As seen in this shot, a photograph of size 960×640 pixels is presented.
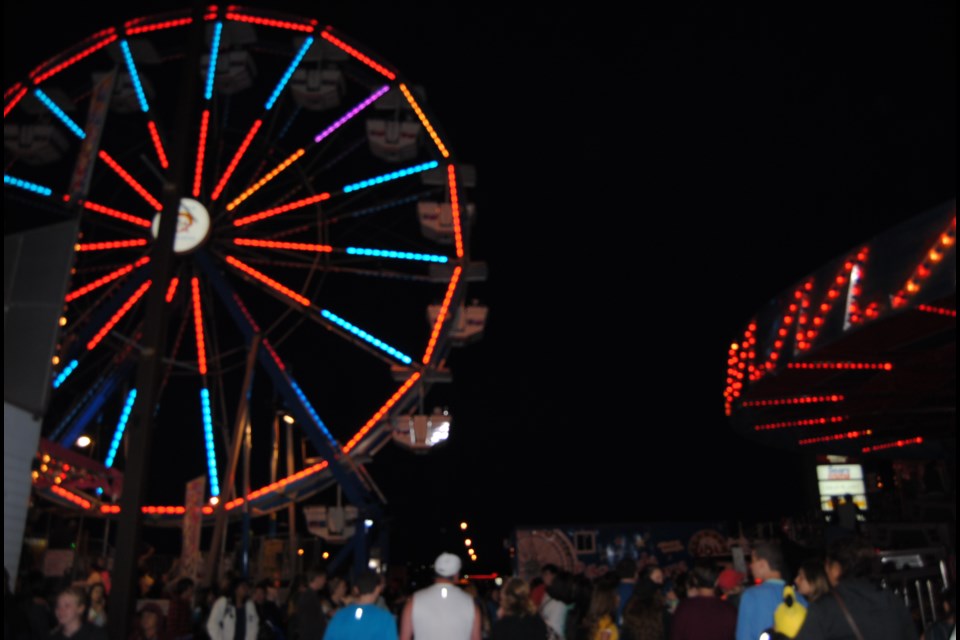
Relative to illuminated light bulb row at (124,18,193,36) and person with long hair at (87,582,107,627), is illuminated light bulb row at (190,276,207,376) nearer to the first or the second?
illuminated light bulb row at (124,18,193,36)

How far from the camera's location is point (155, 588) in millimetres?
15891

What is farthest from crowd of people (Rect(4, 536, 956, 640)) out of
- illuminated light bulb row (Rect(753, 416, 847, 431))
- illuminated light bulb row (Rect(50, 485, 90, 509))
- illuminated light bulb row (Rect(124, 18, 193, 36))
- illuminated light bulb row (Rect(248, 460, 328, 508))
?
illuminated light bulb row (Rect(124, 18, 193, 36))

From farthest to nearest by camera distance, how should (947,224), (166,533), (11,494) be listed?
(166,533), (947,224), (11,494)

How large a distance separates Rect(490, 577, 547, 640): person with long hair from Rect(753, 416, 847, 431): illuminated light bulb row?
11.5 metres

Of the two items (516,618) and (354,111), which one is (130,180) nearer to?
(354,111)

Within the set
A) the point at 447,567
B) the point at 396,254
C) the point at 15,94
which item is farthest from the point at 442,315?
the point at 447,567

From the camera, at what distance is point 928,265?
8.33 meters

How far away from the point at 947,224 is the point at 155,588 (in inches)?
513

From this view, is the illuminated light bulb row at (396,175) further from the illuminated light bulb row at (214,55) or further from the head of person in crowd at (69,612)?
the head of person in crowd at (69,612)

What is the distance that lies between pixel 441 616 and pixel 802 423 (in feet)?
42.6

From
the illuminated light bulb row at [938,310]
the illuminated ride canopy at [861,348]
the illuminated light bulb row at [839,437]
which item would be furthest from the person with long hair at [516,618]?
the illuminated light bulb row at [839,437]

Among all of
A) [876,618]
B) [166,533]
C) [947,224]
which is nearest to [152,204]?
[947,224]

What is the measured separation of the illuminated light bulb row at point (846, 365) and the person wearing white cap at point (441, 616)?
673 cm

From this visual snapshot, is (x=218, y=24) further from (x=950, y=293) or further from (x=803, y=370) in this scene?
(x=950, y=293)
